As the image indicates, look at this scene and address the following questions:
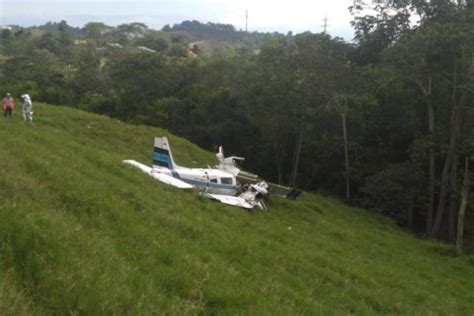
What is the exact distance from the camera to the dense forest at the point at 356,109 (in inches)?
1179

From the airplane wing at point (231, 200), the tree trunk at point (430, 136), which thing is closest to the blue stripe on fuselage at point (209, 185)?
the airplane wing at point (231, 200)

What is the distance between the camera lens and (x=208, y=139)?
172ft

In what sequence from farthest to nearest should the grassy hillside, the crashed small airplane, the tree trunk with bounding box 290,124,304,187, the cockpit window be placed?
the tree trunk with bounding box 290,124,304,187 → the cockpit window → the crashed small airplane → the grassy hillside

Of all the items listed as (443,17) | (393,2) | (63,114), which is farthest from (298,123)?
(63,114)

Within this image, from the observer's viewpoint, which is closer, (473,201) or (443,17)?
(443,17)

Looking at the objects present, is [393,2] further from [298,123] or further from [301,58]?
[298,123]

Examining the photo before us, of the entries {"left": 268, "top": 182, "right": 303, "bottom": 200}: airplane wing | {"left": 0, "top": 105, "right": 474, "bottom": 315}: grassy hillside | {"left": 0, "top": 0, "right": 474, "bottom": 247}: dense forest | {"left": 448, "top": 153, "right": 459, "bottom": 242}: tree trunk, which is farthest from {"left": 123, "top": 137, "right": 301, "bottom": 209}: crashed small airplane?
{"left": 448, "top": 153, "right": 459, "bottom": 242}: tree trunk

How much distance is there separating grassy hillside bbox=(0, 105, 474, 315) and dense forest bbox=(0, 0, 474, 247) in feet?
39.2

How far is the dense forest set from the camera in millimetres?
29953

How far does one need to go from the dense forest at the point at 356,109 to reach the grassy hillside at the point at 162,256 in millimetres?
11937

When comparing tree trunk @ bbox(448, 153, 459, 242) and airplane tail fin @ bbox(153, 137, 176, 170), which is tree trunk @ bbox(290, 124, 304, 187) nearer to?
tree trunk @ bbox(448, 153, 459, 242)

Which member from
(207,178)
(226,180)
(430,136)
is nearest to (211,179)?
(207,178)

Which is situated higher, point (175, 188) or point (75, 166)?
point (75, 166)

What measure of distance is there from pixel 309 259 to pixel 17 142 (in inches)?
351
